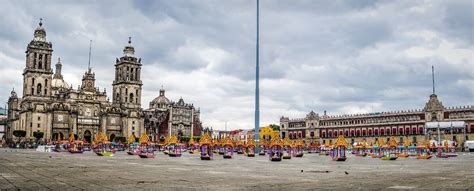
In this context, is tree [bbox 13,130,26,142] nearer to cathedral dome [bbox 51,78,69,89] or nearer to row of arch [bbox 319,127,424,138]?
cathedral dome [bbox 51,78,69,89]

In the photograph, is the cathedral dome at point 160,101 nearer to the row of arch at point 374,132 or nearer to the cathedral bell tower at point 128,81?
the cathedral bell tower at point 128,81

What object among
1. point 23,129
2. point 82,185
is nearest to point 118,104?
point 23,129

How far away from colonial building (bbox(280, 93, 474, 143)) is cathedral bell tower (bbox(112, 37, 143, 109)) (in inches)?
2418

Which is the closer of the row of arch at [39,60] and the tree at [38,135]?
the tree at [38,135]

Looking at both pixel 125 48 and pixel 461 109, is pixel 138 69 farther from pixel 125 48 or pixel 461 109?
pixel 461 109

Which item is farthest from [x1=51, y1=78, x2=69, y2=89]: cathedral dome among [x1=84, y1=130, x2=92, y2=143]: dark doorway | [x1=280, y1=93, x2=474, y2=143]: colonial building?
[x1=280, y1=93, x2=474, y2=143]: colonial building

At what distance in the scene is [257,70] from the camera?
202 feet

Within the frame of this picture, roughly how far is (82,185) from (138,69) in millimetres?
137844

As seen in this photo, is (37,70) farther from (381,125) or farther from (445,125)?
(445,125)

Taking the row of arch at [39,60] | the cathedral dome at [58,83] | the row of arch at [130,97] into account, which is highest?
the row of arch at [39,60]

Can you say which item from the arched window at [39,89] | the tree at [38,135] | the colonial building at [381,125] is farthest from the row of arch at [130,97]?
the colonial building at [381,125]

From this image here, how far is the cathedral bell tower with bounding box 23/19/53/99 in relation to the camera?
124 meters

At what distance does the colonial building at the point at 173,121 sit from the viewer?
15745 centimetres

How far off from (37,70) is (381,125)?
11221 centimetres
